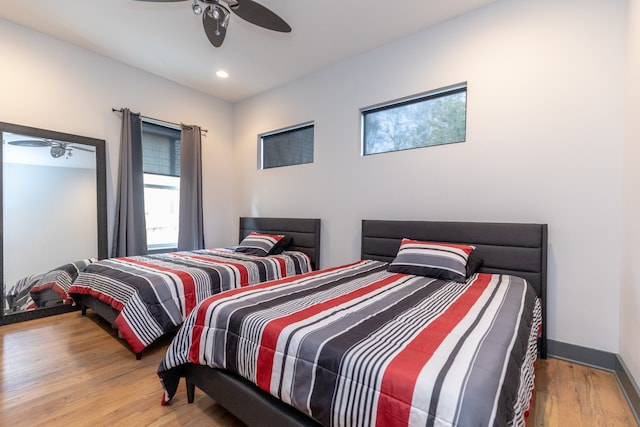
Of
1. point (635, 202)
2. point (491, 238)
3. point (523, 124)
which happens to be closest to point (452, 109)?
point (523, 124)

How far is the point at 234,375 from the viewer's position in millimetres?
1442

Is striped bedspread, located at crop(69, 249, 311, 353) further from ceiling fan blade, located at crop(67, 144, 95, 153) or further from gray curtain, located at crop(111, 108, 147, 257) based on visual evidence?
ceiling fan blade, located at crop(67, 144, 95, 153)

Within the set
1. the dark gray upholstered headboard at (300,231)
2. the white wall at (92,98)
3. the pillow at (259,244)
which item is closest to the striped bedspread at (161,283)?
the pillow at (259,244)

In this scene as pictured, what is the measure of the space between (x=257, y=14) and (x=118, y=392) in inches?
108

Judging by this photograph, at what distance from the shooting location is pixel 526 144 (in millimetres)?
2398

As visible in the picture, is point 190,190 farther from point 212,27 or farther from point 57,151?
point 212,27

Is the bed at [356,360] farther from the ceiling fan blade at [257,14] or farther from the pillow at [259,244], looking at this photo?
the ceiling fan blade at [257,14]

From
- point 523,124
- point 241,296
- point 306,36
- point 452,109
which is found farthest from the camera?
point 306,36


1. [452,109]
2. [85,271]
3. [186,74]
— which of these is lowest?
[85,271]

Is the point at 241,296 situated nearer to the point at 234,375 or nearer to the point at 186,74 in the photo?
the point at 234,375

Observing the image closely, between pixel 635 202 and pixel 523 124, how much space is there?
95 cm

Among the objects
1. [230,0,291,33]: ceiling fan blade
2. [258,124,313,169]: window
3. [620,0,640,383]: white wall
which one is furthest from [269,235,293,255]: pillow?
[620,0,640,383]: white wall

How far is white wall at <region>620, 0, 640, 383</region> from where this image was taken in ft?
5.71

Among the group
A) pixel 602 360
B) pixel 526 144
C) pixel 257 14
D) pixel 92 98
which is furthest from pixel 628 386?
pixel 92 98
